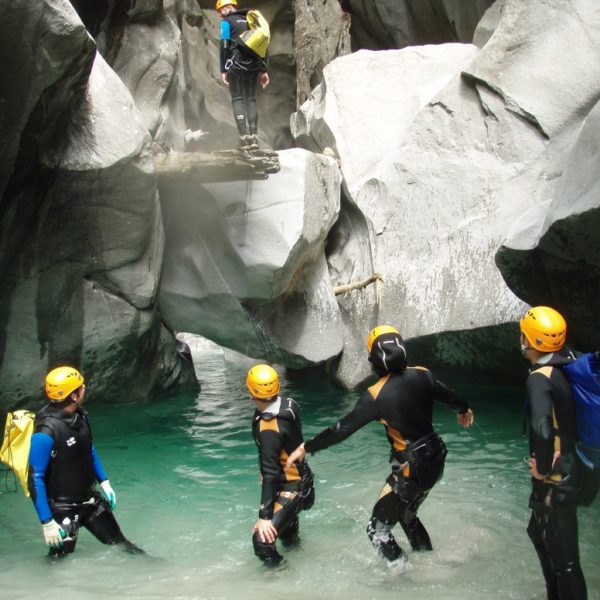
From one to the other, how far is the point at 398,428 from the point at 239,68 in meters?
6.32

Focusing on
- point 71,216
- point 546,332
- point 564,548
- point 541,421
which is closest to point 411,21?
point 71,216

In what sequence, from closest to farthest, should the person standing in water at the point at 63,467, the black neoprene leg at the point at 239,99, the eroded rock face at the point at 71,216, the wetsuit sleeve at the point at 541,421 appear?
1. the wetsuit sleeve at the point at 541,421
2. the person standing in water at the point at 63,467
3. the eroded rock face at the point at 71,216
4. the black neoprene leg at the point at 239,99

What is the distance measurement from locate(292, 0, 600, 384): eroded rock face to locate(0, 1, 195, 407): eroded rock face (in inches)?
163

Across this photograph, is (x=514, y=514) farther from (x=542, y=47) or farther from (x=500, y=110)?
(x=542, y=47)

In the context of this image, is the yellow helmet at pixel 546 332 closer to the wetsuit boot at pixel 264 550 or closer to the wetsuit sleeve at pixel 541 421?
the wetsuit sleeve at pixel 541 421

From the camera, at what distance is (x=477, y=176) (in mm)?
11133

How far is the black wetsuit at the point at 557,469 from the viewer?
3.70 m

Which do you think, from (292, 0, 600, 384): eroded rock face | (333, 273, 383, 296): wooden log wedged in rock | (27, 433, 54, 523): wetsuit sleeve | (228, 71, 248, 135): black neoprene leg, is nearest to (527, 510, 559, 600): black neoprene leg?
(27, 433, 54, 523): wetsuit sleeve

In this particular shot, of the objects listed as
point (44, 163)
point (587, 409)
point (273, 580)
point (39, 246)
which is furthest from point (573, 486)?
point (39, 246)

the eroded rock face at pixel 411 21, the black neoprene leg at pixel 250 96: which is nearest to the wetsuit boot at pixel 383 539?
the black neoprene leg at pixel 250 96

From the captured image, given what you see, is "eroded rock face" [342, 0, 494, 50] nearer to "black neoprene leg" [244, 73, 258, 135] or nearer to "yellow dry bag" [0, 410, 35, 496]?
"black neoprene leg" [244, 73, 258, 135]

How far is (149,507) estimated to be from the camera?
686 cm

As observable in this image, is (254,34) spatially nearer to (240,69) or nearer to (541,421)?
(240,69)

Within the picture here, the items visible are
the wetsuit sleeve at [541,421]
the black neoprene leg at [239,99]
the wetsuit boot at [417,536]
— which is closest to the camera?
the wetsuit sleeve at [541,421]
